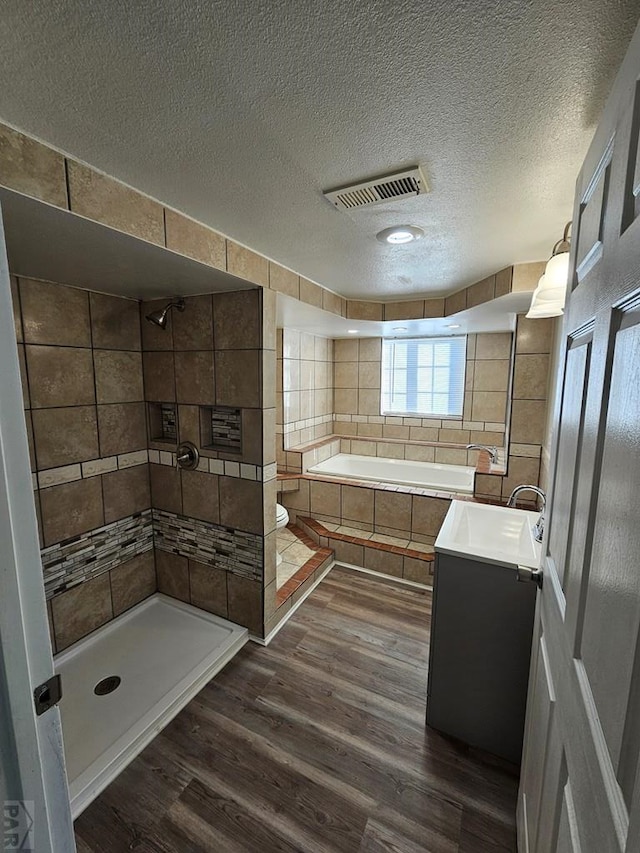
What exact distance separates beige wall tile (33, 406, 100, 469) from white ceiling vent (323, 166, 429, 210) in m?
1.76

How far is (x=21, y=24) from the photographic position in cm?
68

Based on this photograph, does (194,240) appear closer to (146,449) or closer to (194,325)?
(194,325)

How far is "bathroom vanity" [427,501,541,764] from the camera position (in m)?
1.47

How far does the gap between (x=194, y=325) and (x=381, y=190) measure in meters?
1.31

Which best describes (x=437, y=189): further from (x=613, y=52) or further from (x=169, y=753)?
(x=169, y=753)

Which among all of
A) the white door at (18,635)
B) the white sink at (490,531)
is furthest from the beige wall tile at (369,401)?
the white door at (18,635)

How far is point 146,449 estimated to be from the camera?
2.44m

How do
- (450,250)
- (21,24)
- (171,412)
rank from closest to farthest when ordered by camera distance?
(21,24) → (450,250) → (171,412)

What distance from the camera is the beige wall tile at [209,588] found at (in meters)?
2.30

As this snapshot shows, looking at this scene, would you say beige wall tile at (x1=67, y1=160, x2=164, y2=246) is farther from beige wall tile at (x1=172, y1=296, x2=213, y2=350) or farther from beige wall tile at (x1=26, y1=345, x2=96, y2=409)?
beige wall tile at (x1=26, y1=345, x2=96, y2=409)

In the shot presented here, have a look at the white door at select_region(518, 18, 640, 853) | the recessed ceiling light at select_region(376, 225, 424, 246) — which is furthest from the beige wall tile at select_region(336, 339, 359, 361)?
the white door at select_region(518, 18, 640, 853)

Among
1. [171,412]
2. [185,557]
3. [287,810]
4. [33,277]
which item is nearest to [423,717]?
[287,810]

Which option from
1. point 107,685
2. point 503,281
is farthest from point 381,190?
point 107,685

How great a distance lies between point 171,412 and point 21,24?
1898mm
